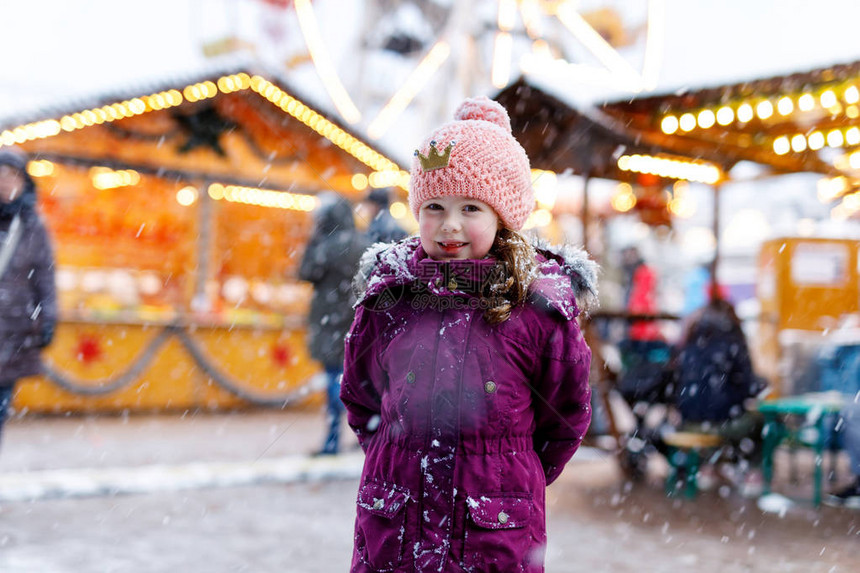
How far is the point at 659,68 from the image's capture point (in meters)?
14.2

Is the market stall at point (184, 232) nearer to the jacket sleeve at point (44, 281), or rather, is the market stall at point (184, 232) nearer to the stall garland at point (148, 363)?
the stall garland at point (148, 363)

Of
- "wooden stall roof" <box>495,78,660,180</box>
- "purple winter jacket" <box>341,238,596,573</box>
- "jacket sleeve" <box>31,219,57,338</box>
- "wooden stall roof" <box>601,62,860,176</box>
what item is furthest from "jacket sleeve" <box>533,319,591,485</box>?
"wooden stall roof" <box>601,62,860,176</box>

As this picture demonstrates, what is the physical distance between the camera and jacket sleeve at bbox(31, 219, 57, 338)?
4715 mm

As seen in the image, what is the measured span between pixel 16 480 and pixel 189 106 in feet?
19.2

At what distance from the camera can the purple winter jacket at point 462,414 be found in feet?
5.81

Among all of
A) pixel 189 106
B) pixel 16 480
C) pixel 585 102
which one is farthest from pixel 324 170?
pixel 16 480

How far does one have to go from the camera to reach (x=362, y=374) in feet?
6.98

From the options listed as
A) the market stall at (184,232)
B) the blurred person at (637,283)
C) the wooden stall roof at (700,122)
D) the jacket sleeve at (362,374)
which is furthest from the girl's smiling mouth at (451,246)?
the blurred person at (637,283)

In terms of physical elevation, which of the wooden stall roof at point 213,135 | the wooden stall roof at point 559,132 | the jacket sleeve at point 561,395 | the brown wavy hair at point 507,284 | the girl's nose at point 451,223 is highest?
the wooden stall roof at point 213,135

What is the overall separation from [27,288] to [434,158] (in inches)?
150

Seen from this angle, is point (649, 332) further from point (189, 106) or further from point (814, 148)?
point (189, 106)

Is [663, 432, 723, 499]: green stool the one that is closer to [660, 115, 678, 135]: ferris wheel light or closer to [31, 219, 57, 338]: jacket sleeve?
[660, 115, 678, 135]: ferris wheel light

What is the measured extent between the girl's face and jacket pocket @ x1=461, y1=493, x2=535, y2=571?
576 mm

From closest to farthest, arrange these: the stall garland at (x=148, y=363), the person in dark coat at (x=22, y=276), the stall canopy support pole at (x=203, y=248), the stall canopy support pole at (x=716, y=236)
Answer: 1. the person in dark coat at (x=22, y=276)
2. the stall canopy support pole at (x=716, y=236)
3. the stall garland at (x=148, y=363)
4. the stall canopy support pole at (x=203, y=248)
